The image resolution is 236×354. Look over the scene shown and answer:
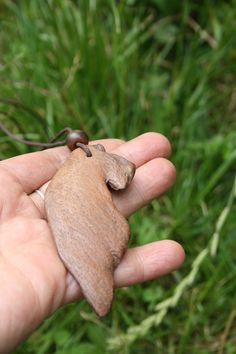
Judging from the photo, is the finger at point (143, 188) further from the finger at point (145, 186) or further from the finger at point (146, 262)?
the finger at point (146, 262)

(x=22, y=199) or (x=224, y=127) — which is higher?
(x=22, y=199)

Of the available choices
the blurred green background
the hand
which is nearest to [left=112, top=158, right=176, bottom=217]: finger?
the hand

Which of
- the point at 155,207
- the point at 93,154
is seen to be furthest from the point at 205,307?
the point at 93,154

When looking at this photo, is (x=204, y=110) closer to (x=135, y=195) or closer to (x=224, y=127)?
(x=224, y=127)

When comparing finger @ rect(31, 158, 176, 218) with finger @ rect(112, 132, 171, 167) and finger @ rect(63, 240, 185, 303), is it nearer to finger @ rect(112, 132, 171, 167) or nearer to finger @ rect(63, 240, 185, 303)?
finger @ rect(112, 132, 171, 167)

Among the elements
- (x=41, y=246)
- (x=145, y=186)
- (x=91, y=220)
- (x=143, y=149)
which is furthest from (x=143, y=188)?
(x=41, y=246)

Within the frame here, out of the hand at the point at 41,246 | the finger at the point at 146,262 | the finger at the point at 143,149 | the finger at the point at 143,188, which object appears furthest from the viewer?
the finger at the point at 143,149

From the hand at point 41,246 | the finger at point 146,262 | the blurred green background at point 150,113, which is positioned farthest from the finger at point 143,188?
the blurred green background at point 150,113
